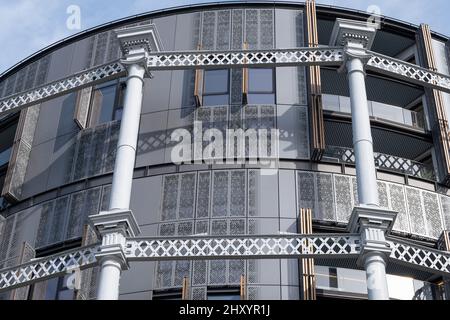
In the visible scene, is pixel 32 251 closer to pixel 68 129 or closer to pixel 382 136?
pixel 68 129

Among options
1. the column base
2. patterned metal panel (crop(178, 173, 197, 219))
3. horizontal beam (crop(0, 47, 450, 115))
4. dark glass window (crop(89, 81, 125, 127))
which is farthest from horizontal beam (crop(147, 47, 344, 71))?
the column base

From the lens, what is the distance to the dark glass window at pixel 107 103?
28016mm

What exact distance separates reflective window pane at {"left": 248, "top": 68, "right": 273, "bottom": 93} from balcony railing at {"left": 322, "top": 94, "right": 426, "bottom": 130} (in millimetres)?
2085

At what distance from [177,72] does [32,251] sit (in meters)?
7.72

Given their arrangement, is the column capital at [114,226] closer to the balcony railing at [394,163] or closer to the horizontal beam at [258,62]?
the horizontal beam at [258,62]

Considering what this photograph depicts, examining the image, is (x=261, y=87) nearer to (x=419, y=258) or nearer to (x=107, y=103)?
(x=107, y=103)

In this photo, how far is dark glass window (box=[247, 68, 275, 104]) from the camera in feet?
88.8

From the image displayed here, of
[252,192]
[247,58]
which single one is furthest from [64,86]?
[252,192]

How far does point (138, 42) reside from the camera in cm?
2342

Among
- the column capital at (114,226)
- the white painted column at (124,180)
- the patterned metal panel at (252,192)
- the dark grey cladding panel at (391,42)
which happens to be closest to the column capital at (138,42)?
the white painted column at (124,180)

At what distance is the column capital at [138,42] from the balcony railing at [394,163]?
276 inches

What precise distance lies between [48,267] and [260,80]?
1068 cm

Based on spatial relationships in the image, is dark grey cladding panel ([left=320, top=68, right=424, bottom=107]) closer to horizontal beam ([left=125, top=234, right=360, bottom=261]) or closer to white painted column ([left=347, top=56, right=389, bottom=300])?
white painted column ([left=347, top=56, right=389, bottom=300])
